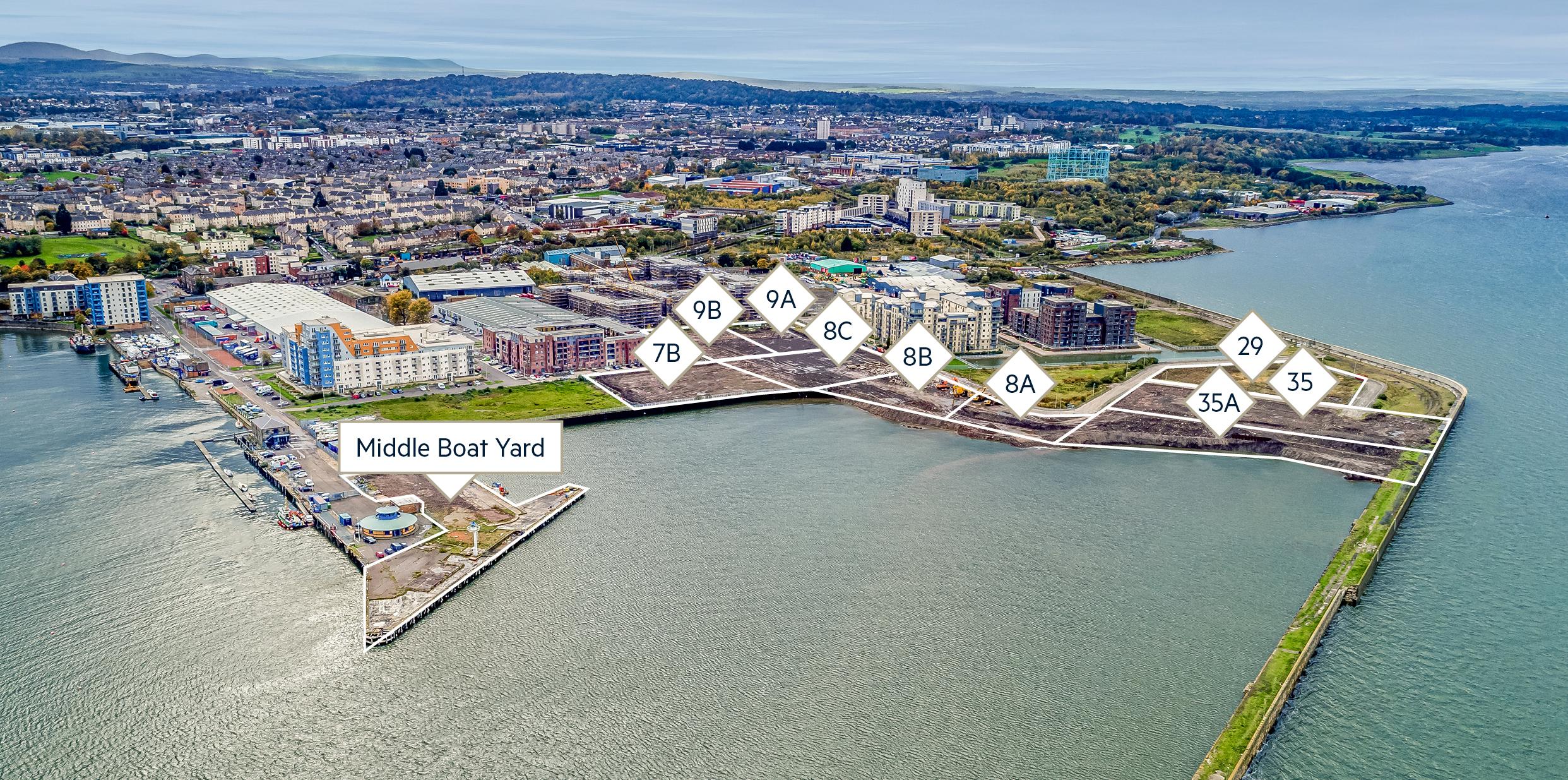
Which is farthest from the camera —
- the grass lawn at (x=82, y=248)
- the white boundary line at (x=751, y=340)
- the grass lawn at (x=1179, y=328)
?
the grass lawn at (x=82, y=248)

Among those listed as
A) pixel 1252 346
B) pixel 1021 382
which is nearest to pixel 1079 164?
pixel 1252 346

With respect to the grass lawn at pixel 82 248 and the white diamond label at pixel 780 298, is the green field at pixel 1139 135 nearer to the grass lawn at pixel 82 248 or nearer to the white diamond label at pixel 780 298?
the grass lawn at pixel 82 248

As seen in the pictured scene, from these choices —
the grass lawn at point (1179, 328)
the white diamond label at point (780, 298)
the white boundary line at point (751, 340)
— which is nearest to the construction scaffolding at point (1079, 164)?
the grass lawn at point (1179, 328)

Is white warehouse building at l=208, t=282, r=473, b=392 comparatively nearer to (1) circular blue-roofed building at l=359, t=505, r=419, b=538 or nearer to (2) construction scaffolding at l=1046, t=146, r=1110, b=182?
(1) circular blue-roofed building at l=359, t=505, r=419, b=538

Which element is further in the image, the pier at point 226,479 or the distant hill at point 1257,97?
the distant hill at point 1257,97

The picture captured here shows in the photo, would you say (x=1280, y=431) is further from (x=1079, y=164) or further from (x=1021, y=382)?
(x=1079, y=164)

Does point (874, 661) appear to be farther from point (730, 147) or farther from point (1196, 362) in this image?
point (730, 147)
